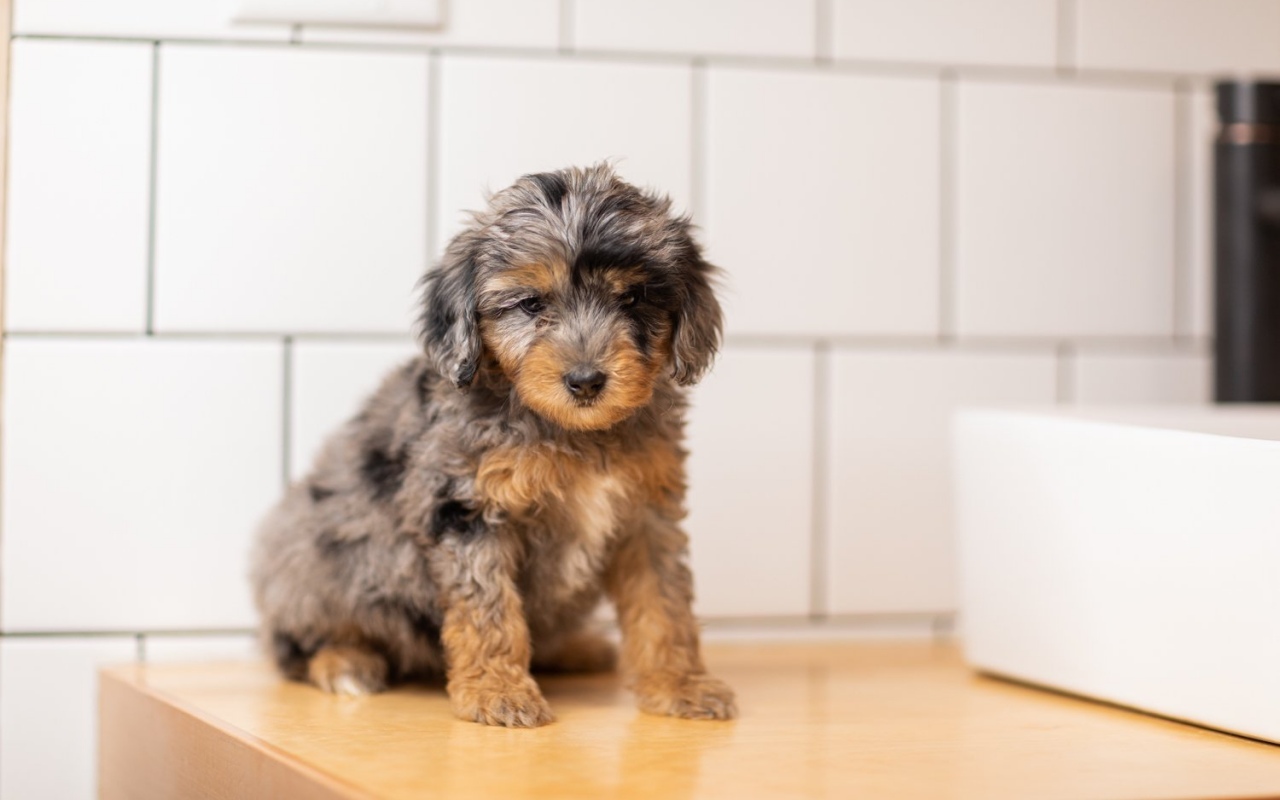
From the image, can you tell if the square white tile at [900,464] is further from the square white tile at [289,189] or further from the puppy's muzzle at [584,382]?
the puppy's muzzle at [584,382]

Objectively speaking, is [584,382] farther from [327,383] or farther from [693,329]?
[327,383]

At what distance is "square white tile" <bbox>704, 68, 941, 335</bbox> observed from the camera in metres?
3.02

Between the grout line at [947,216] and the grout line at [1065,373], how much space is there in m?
0.28

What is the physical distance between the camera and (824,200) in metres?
3.07

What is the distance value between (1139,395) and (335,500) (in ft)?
6.41

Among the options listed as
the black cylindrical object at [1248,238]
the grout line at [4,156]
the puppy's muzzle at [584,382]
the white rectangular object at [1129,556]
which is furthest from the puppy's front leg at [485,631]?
the black cylindrical object at [1248,238]

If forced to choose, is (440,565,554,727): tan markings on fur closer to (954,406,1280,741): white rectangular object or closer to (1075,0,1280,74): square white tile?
(954,406,1280,741): white rectangular object

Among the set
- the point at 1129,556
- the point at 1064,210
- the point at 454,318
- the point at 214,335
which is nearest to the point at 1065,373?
the point at 1064,210

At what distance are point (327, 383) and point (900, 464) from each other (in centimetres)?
133

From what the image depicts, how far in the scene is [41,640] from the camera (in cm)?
282

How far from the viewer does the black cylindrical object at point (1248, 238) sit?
304 centimetres

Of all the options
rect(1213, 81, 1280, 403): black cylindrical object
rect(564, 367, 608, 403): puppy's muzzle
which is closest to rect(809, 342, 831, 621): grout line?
rect(1213, 81, 1280, 403): black cylindrical object

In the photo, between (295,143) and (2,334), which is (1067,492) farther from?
(2,334)

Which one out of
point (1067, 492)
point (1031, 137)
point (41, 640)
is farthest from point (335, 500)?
point (1031, 137)
